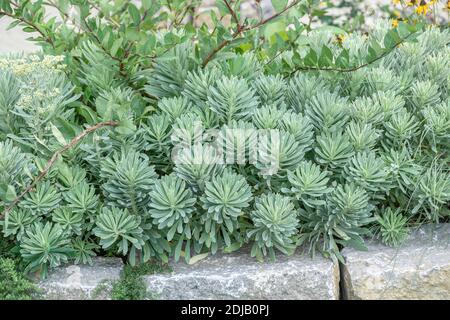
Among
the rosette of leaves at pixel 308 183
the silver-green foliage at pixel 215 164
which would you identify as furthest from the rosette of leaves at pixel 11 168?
the rosette of leaves at pixel 308 183

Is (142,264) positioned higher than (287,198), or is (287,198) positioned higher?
(287,198)

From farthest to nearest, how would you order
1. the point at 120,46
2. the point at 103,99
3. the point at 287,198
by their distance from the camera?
the point at 120,46
the point at 103,99
the point at 287,198

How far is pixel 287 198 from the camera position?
2.49 m

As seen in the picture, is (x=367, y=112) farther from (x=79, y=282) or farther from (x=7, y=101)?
(x=7, y=101)

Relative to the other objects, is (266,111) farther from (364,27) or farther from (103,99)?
(364,27)

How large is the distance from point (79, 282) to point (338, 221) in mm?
978

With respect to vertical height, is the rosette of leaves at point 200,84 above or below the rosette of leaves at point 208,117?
above

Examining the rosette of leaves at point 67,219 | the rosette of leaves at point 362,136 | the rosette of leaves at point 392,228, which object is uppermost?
the rosette of leaves at point 362,136

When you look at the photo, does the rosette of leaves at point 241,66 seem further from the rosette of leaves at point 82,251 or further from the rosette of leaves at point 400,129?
the rosette of leaves at point 82,251

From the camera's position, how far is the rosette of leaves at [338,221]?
2.52 metres

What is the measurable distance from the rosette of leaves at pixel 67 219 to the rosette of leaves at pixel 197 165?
1.32 feet

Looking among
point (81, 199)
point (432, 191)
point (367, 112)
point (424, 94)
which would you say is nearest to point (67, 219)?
point (81, 199)

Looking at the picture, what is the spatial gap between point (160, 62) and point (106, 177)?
0.60 metres

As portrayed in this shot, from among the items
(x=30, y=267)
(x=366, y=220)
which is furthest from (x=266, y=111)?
(x=30, y=267)
